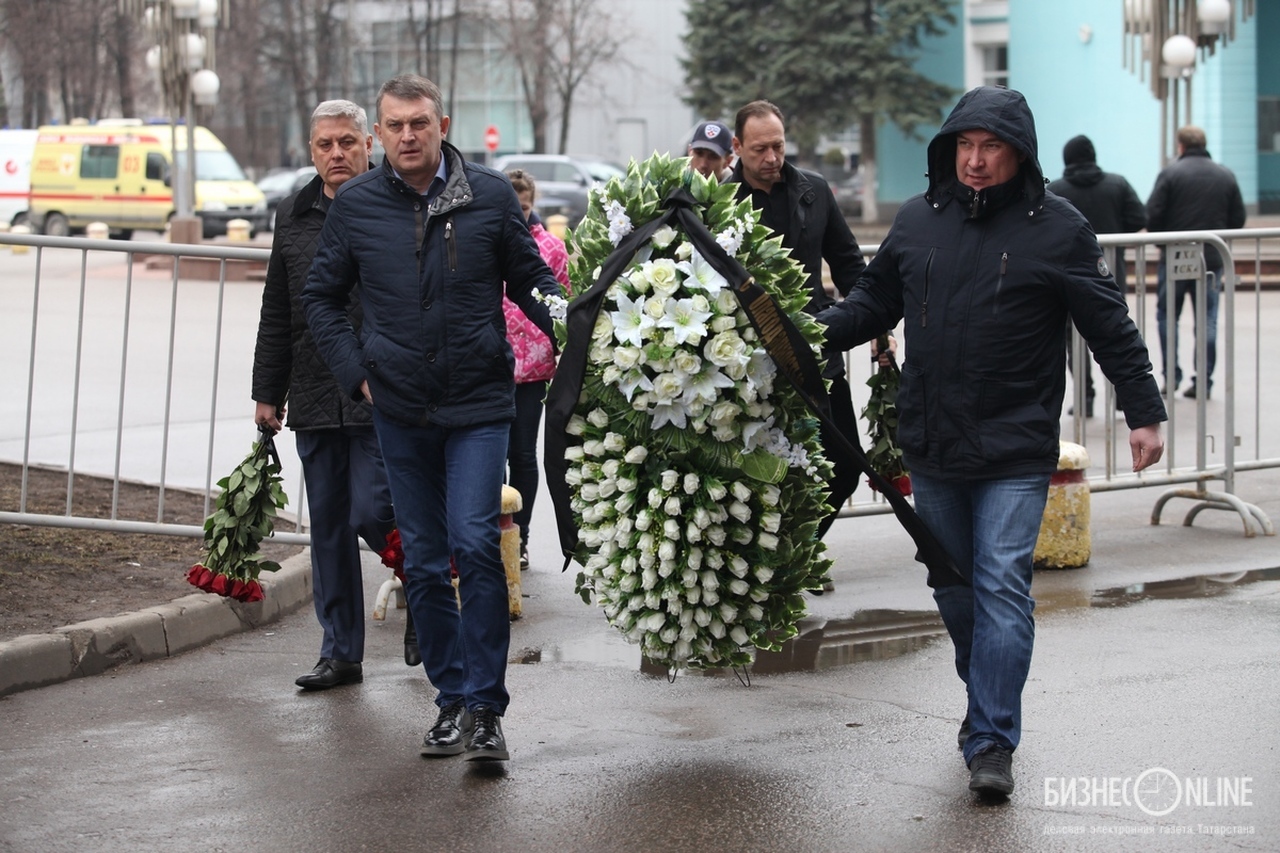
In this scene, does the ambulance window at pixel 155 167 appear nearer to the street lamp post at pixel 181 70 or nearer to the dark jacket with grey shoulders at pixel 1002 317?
the street lamp post at pixel 181 70

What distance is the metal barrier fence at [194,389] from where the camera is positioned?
842cm

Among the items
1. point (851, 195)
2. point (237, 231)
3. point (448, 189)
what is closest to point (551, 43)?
point (851, 195)

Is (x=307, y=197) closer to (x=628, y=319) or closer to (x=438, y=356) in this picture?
(x=438, y=356)

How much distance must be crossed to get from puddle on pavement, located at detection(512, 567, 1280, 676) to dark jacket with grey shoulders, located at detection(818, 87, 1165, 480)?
1644 mm

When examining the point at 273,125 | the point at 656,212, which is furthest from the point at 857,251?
the point at 273,125

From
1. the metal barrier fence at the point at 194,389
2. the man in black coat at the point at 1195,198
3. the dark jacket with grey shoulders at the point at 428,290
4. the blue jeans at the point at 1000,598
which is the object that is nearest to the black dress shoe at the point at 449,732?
the dark jacket with grey shoulders at the point at 428,290

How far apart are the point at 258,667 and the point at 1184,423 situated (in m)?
6.21

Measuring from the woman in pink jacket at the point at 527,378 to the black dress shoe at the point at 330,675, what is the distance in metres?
1.89

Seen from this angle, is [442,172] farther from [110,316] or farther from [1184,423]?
[110,316]

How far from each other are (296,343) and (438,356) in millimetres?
1139

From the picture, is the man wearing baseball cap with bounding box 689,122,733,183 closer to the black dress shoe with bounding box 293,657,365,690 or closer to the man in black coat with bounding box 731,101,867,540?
the man in black coat with bounding box 731,101,867,540

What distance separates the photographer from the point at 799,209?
6918 mm

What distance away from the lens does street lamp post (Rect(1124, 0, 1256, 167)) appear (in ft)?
84.2

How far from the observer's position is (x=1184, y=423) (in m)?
10.3
